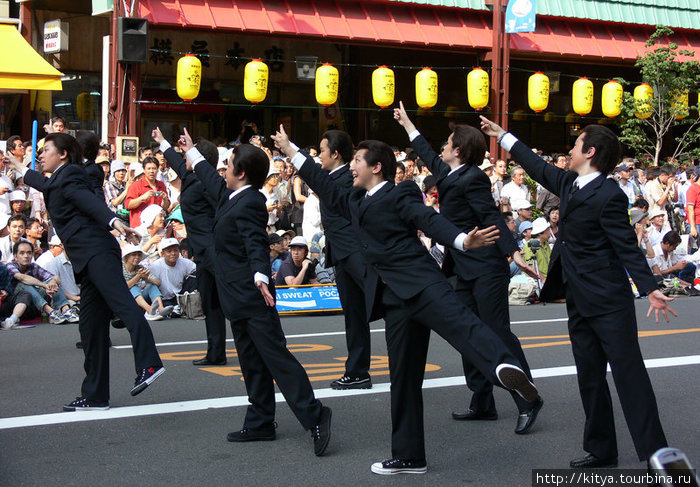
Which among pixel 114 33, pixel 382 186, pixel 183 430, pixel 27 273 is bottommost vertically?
pixel 183 430

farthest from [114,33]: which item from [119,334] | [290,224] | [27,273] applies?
[119,334]

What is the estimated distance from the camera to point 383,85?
68.2ft

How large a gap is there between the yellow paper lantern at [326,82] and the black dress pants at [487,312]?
44.7 ft

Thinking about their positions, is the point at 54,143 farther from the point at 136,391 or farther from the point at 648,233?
the point at 648,233

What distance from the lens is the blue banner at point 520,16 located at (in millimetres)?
21312

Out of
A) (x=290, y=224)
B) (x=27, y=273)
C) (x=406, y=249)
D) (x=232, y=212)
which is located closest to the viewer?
(x=406, y=249)

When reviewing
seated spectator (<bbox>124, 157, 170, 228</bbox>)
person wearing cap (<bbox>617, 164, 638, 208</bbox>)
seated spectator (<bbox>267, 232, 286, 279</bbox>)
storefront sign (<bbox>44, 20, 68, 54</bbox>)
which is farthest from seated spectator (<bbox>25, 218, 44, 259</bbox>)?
person wearing cap (<bbox>617, 164, 638, 208</bbox>)

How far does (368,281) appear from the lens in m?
5.88

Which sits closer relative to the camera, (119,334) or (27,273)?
(119,334)

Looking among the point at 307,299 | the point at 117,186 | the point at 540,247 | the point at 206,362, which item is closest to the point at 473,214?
the point at 206,362

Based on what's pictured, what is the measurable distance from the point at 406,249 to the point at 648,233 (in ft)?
Result: 38.2

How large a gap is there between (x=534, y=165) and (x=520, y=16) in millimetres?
16490

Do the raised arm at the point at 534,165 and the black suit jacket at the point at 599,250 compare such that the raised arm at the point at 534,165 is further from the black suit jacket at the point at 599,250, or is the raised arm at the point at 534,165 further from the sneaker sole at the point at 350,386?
the sneaker sole at the point at 350,386

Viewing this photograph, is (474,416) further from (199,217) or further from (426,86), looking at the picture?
(426,86)
